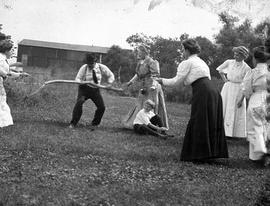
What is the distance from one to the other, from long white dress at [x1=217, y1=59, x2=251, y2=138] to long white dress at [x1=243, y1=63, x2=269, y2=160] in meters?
2.38

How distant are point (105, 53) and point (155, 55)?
4.42 m

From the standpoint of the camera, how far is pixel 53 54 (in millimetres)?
40438

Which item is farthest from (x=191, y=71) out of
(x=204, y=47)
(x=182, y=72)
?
(x=204, y=47)

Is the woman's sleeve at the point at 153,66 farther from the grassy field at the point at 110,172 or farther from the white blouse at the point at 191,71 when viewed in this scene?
the white blouse at the point at 191,71

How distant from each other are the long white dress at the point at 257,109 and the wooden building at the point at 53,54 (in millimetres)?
31169

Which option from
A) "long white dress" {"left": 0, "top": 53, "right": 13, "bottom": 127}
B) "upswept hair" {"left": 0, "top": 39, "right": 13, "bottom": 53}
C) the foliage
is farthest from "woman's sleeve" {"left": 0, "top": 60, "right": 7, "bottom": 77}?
the foliage

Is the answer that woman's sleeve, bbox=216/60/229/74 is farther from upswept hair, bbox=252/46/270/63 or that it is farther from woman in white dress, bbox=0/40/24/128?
woman in white dress, bbox=0/40/24/128

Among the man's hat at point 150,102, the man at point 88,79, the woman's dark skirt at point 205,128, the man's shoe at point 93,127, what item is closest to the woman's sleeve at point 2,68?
the man at point 88,79

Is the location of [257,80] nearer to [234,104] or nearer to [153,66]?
[234,104]

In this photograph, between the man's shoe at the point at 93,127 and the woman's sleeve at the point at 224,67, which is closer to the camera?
the man's shoe at the point at 93,127

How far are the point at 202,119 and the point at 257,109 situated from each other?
109cm

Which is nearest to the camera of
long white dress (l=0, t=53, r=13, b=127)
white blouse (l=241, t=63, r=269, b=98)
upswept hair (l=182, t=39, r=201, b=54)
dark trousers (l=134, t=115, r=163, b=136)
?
white blouse (l=241, t=63, r=269, b=98)

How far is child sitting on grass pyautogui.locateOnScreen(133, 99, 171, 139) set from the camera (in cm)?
1016

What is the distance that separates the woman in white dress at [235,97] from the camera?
10352 millimetres
